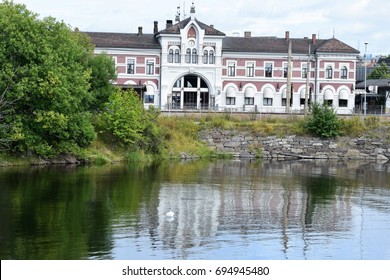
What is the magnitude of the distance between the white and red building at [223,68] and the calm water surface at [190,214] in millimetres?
34970

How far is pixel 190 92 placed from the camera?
83.2 metres

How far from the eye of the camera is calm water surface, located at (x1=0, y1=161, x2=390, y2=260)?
23.2 metres

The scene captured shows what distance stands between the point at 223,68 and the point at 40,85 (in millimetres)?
41223

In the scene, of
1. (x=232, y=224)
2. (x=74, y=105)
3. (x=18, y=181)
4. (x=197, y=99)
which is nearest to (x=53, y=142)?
(x=74, y=105)

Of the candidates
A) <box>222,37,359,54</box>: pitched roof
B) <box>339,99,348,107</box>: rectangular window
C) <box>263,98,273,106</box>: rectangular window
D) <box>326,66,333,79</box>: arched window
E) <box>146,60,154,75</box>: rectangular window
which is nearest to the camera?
<box>146,60,154,75</box>: rectangular window

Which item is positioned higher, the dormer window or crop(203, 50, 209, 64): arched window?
the dormer window

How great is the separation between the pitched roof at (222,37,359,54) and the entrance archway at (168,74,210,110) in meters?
4.80

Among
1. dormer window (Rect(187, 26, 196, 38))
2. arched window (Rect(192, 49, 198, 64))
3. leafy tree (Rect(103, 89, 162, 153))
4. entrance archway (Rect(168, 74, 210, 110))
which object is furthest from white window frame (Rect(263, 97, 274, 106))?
leafy tree (Rect(103, 89, 162, 153))

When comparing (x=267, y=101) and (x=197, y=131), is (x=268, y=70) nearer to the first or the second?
(x=267, y=101)

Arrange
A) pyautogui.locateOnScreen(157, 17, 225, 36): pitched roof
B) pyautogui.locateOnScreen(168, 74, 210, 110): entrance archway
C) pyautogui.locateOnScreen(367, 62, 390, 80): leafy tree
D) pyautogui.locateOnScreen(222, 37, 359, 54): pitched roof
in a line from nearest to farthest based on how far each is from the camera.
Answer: pyautogui.locateOnScreen(157, 17, 225, 36): pitched roof, pyautogui.locateOnScreen(168, 74, 210, 110): entrance archway, pyautogui.locateOnScreen(222, 37, 359, 54): pitched roof, pyautogui.locateOnScreen(367, 62, 390, 80): leafy tree

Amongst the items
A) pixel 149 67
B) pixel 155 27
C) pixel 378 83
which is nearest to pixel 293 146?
pixel 149 67

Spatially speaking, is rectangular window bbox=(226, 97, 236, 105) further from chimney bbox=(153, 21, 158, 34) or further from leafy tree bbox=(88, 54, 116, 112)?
leafy tree bbox=(88, 54, 116, 112)

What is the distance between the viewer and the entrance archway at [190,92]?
271 ft

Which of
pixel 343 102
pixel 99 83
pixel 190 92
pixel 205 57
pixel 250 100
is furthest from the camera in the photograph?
pixel 343 102
